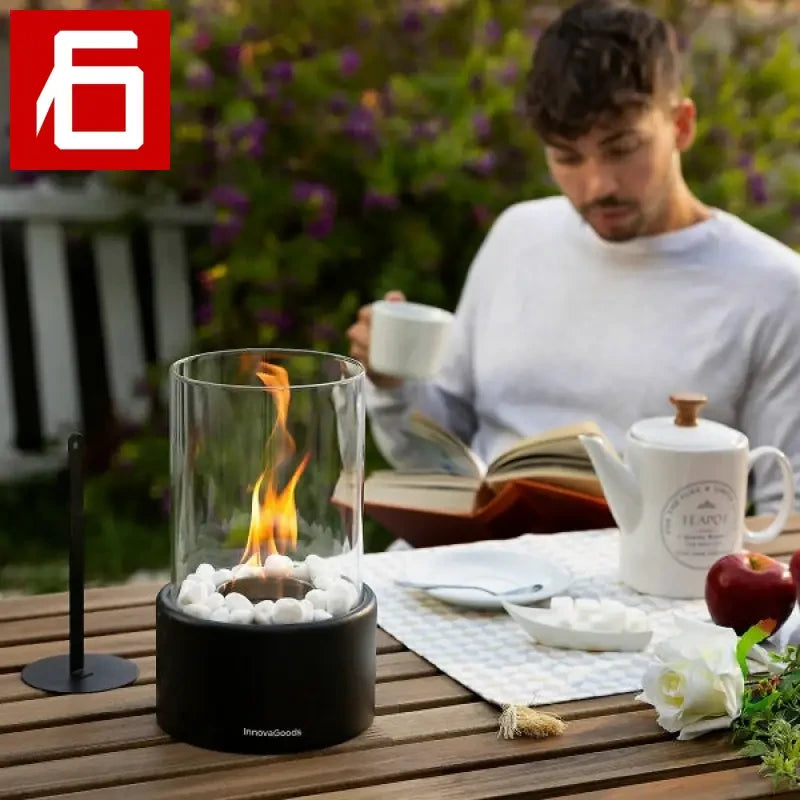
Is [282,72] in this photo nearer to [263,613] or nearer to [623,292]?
[623,292]

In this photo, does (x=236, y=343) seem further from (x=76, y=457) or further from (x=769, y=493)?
(x=76, y=457)

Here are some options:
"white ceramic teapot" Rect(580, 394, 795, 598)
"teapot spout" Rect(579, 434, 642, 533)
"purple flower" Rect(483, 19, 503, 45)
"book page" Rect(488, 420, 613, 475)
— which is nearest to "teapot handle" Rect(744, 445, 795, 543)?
"white ceramic teapot" Rect(580, 394, 795, 598)

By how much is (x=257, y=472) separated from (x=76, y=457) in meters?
0.21

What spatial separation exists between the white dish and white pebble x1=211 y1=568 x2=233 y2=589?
337 millimetres

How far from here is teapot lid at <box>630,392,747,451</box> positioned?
5.71ft

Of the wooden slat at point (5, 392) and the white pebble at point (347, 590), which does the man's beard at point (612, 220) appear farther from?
the wooden slat at point (5, 392)

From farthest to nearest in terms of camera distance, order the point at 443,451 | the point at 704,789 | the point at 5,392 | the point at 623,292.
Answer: the point at 5,392
the point at 623,292
the point at 443,451
the point at 704,789

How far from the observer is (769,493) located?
2.43 metres

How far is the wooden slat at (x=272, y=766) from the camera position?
1.25 meters

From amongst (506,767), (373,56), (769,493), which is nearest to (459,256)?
(373,56)

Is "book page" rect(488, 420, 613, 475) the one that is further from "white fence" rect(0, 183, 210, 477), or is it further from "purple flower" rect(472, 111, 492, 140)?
"white fence" rect(0, 183, 210, 477)

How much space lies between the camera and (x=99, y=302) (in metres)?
4.65

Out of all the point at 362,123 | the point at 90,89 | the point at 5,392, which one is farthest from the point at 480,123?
the point at 5,392

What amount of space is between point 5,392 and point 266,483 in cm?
329
